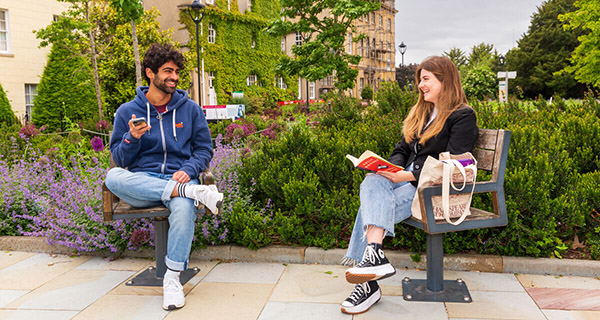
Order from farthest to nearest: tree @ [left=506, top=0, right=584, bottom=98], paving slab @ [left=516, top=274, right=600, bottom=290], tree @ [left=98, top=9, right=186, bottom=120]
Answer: tree @ [left=506, top=0, right=584, bottom=98] < tree @ [left=98, top=9, right=186, bottom=120] < paving slab @ [left=516, top=274, right=600, bottom=290]

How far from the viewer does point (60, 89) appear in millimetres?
18391

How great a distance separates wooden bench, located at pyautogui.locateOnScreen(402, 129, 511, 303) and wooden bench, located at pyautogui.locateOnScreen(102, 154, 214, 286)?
1.68 m

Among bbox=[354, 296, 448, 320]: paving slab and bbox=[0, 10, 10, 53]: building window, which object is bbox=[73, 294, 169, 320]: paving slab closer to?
bbox=[354, 296, 448, 320]: paving slab

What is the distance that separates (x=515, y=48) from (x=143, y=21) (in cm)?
3832

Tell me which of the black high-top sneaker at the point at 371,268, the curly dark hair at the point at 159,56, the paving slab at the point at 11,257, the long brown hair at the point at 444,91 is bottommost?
the paving slab at the point at 11,257

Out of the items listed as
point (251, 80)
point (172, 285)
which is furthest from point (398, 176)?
point (251, 80)

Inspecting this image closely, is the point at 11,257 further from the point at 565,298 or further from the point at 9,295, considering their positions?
the point at 565,298

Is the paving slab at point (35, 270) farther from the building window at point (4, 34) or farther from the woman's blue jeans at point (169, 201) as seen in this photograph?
the building window at point (4, 34)

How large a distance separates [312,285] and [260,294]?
Result: 0.44 meters

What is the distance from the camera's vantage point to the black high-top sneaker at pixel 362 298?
355cm

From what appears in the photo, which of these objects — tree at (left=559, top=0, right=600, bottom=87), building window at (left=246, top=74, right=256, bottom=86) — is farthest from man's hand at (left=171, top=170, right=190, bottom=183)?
building window at (left=246, top=74, right=256, bottom=86)

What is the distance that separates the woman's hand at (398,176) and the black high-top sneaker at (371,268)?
470 millimetres

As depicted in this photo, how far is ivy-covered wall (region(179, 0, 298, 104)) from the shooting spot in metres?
32.2

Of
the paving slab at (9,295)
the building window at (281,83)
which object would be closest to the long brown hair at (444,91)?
the paving slab at (9,295)
